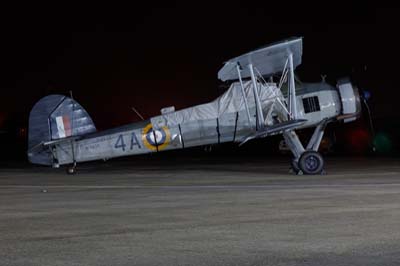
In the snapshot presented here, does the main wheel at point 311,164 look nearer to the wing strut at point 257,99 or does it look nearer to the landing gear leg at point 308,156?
the landing gear leg at point 308,156

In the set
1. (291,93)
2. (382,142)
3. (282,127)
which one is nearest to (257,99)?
(291,93)

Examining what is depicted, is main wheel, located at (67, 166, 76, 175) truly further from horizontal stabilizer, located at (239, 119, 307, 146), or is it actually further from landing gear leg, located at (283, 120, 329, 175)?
landing gear leg, located at (283, 120, 329, 175)

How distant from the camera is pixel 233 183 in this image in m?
17.3

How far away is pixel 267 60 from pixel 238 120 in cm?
179

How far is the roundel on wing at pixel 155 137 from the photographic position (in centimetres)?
2030

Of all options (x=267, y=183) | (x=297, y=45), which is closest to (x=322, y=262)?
(x=267, y=183)

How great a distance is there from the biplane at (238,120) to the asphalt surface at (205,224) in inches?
122

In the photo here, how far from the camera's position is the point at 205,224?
9727mm

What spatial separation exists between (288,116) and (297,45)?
1.90 metres

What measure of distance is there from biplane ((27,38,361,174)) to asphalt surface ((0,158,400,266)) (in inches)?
122

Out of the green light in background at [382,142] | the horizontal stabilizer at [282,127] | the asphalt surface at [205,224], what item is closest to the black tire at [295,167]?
the horizontal stabilizer at [282,127]

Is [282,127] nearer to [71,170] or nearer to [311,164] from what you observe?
[311,164]

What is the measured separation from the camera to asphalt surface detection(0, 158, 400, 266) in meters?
7.36

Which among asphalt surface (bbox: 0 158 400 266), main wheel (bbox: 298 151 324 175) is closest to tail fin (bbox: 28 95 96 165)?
asphalt surface (bbox: 0 158 400 266)
